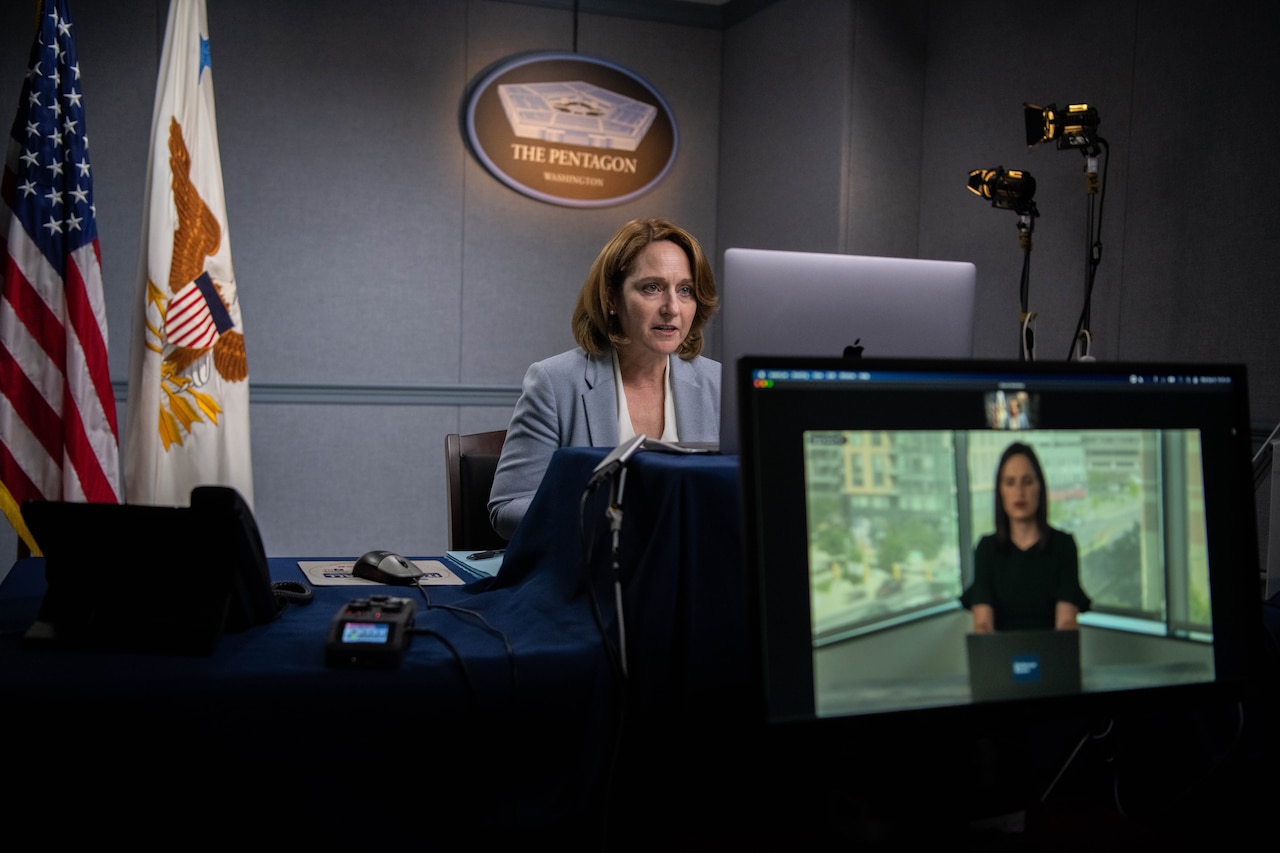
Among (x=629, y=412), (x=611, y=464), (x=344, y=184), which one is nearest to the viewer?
(x=611, y=464)

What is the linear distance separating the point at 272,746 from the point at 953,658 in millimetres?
667

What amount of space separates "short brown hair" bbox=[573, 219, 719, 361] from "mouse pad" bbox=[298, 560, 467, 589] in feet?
2.38

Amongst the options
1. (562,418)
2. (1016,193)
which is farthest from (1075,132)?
(562,418)

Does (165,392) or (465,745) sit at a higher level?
(165,392)

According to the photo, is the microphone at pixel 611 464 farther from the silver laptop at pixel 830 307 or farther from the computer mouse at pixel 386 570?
the computer mouse at pixel 386 570

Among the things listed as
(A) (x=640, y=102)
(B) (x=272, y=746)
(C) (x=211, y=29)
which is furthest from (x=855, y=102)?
(B) (x=272, y=746)

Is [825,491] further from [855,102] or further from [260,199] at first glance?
[260,199]

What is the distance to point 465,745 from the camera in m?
1.09

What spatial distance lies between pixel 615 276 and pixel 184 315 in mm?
1265

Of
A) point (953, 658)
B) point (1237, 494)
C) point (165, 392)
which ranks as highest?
point (165, 392)

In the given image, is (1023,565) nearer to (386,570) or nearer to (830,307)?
(830,307)

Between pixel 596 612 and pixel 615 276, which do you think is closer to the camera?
pixel 596 612

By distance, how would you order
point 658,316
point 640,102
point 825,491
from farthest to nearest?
point 640,102 → point 658,316 → point 825,491

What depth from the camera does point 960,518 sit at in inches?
36.0
